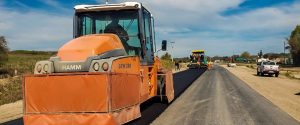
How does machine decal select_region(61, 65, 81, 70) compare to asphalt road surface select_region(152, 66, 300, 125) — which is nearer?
machine decal select_region(61, 65, 81, 70)

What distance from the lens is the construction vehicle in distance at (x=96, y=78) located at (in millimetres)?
7527

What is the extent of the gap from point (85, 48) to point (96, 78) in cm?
125

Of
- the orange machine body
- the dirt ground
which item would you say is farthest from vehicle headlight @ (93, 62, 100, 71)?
the dirt ground

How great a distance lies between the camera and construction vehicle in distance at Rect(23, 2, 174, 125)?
7.53m

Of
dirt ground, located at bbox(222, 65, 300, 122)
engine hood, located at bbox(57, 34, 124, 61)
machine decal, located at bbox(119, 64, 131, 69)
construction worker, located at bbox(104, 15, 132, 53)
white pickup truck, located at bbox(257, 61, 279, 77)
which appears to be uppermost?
construction worker, located at bbox(104, 15, 132, 53)

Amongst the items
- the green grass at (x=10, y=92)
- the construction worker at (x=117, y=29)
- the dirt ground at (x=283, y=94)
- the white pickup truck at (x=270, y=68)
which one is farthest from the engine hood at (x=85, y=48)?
the white pickup truck at (x=270, y=68)

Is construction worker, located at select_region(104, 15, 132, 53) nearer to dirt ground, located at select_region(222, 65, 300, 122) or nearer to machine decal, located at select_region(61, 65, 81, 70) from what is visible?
machine decal, located at select_region(61, 65, 81, 70)

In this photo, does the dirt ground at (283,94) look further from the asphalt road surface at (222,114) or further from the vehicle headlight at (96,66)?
the vehicle headlight at (96,66)

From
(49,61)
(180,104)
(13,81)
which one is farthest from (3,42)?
(49,61)

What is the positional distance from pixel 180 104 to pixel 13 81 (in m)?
16.2

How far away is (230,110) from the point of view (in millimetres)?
13086

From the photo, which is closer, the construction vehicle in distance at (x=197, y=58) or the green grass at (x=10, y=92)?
the green grass at (x=10, y=92)

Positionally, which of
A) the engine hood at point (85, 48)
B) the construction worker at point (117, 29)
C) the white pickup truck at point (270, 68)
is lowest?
the white pickup truck at point (270, 68)

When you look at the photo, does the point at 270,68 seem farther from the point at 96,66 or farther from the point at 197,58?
the point at 96,66
